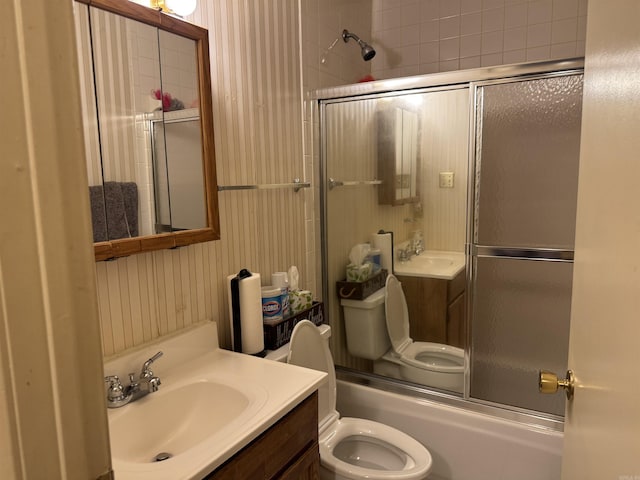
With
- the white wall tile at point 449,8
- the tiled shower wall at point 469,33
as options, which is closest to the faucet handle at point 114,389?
the tiled shower wall at point 469,33

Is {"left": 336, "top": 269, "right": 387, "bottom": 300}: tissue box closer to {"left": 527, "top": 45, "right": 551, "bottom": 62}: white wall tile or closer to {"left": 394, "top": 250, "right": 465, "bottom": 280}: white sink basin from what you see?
{"left": 394, "top": 250, "right": 465, "bottom": 280}: white sink basin

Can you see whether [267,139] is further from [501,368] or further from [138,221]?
[501,368]

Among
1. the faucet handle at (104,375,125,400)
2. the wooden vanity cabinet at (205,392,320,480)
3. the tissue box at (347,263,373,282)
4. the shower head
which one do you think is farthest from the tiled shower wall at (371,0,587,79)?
the faucet handle at (104,375,125,400)

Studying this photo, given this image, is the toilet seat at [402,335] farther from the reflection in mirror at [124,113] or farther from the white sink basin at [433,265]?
the reflection in mirror at [124,113]

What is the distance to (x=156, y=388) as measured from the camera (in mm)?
1280

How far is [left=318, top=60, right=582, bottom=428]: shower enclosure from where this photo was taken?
1783mm

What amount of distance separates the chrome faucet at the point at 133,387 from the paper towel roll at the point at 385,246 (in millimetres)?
1339

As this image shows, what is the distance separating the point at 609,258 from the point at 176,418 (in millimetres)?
1188

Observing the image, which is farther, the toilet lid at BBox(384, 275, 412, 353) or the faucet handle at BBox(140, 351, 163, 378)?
the toilet lid at BBox(384, 275, 412, 353)

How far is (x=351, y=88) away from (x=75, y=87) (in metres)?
1.90

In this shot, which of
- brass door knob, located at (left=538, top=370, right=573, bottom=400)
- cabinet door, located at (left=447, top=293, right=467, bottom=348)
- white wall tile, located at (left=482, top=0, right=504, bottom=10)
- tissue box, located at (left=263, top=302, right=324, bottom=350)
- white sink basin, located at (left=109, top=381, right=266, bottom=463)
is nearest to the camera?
brass door knob, located at (left=538, top=370, right=573, bottom=400)

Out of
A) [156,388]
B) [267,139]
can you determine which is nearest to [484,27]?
[267,139]

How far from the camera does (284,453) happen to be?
122 centimetres

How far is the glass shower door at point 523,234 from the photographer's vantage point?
5.77 feet
